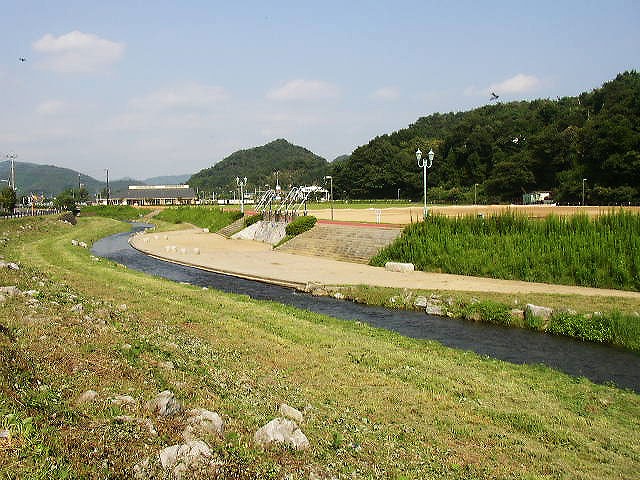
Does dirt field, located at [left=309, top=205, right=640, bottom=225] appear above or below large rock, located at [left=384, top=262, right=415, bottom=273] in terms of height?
above

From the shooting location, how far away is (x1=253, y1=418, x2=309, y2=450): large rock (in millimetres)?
6500

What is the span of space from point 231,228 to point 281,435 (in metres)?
50.5

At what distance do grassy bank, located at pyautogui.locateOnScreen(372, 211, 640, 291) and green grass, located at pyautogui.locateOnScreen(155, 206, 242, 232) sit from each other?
35.4 metres

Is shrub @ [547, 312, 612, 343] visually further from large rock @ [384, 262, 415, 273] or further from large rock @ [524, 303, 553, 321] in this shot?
large rock @ [384, 262, 415, 273]

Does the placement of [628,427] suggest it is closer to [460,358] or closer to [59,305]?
[460,358]

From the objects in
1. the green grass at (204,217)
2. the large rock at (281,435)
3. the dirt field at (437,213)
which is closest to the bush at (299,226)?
the dirt field at (437,213)

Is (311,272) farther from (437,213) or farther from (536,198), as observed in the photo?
(536,198)

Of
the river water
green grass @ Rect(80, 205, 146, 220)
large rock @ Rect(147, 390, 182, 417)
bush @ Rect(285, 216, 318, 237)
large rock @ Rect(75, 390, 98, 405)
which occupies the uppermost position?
green grass @ Rect(80, 205, 146, 220)

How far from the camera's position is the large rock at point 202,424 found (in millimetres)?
6423

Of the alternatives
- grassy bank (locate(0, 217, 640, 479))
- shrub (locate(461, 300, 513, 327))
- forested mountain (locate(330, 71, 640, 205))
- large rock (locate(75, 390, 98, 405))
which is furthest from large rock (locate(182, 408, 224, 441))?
forested mountain (locate(330, 71, 640, 205))

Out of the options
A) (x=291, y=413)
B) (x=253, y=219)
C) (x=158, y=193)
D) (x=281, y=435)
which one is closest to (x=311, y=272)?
(x=291, y=413)

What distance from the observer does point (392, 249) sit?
29.9 m

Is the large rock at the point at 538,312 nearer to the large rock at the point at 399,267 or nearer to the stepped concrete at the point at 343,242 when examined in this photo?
the large rock at the point at 399,267

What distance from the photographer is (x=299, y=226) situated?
41688 millimetres
